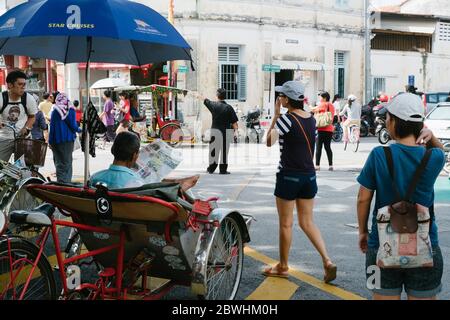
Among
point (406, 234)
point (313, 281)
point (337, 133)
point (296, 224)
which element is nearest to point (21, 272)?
point (406, 234)

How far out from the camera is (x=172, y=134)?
19.2m

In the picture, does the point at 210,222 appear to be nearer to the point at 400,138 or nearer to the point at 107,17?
the point at 400,138

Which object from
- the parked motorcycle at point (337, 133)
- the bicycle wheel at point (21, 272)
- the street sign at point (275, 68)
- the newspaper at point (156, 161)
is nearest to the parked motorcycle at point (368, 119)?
the parked motorcycle at point (337, 133)

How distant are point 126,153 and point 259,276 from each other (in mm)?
1918

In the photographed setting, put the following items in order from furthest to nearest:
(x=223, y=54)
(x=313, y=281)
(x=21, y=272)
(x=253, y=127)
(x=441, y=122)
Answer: (x=223, y=54), (x=253, y=127), (x=441, y=122), (x=313, y=281), (x=21, y=272)

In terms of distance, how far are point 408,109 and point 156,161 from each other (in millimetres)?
2301

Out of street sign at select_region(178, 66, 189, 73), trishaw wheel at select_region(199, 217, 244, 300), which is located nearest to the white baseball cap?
trishaw wheel at select_region(199, 217, 244, 300)

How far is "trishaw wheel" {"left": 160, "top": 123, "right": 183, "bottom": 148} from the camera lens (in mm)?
19016

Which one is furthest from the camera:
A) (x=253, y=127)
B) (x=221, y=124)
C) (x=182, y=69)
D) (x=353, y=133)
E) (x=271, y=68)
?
(x=271, y=68)

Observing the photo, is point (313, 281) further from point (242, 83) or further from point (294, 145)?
point (242, 83)

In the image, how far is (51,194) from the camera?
12.8 feet

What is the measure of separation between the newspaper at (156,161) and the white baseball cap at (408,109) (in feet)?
7.08

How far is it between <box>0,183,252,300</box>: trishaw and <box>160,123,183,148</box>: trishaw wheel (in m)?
14.6

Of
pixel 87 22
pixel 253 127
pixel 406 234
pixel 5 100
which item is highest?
pixel 87 22
